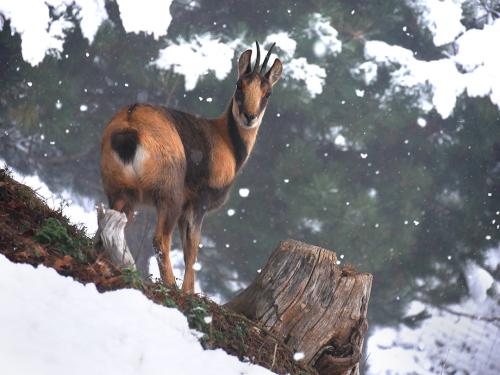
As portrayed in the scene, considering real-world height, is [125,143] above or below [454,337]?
below

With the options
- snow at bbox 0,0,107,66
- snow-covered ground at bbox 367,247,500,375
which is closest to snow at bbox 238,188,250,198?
snow-covered ground at bbox 367,247,500,375

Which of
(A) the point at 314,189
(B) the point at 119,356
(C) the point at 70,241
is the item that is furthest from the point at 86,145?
(B) the point at 119,356

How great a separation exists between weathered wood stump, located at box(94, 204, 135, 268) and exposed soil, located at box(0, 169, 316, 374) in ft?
0.24

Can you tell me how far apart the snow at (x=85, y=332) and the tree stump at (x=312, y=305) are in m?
0.85

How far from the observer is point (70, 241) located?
4066mm

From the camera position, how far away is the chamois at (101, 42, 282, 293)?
5.76 meters

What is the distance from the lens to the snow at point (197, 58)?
1170 centimetres

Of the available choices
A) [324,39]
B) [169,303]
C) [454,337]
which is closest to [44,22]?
[324,39]

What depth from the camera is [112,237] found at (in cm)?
430

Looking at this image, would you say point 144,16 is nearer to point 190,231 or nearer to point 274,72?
point 274,72

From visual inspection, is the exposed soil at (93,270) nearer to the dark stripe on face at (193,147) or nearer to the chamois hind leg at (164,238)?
the chamois hind leg at (164,238)

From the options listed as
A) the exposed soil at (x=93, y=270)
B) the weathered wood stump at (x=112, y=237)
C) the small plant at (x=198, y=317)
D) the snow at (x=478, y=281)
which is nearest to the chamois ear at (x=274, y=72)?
the exposed soil at (x=93, y=270)

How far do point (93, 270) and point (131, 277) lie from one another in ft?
0.57

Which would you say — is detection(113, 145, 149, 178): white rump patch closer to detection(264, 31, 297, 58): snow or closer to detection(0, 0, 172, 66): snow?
detection(0, 0, 172, 66): snow
